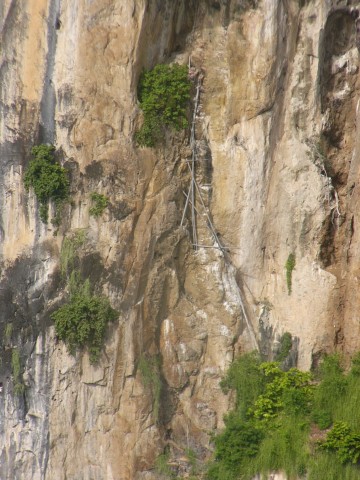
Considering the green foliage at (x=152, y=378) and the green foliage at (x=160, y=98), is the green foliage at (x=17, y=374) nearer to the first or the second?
the green foliage at (x=152, y=378)

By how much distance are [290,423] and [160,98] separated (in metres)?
5.70

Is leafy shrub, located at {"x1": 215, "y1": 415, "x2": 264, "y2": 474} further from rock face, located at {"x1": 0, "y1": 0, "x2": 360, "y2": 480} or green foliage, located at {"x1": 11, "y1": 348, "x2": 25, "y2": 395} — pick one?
green foliage, located at {"x1": 11, "y1": 348, "x2": 25, "y2": 395}

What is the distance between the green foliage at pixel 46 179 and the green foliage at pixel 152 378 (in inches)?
112

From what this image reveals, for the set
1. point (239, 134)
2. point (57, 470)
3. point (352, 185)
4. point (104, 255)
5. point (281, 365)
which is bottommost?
point (57, 470)

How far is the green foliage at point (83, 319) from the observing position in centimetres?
1102

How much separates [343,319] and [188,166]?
3732mm

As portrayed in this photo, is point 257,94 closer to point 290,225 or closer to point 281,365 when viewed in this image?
point 290,225

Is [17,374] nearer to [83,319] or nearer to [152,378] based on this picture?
[83,319]

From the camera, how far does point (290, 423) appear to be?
10578 millimetres

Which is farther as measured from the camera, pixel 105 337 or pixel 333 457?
pixel 105 337

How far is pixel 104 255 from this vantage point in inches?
439

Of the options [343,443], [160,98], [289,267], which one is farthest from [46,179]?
[343,443]

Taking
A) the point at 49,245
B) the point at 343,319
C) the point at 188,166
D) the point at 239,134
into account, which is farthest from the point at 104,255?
the point at 343,319

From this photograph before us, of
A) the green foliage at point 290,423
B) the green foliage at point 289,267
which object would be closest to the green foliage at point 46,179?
the green foliage at point 289,267
